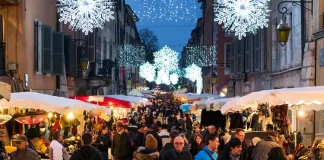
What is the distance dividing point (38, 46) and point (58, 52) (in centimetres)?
166

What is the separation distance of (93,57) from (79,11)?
17.7 m

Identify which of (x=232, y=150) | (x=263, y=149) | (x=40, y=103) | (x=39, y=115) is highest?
(x=40, y=103)

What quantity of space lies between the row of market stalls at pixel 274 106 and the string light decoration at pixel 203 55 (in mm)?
25415

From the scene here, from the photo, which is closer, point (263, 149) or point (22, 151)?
point (22, 151)

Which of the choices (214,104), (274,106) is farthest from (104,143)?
(214,104)

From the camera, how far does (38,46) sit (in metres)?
23.0

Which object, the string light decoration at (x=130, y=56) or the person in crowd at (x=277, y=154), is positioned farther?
the string light decoration at (x=130, y=56)

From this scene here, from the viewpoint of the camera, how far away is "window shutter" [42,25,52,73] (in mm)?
23703

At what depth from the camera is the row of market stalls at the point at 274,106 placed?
11.9 metres

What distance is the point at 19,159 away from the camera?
1063cm

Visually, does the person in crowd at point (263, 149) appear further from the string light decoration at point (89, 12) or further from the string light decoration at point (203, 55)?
the string light decoration at point (203, 55)

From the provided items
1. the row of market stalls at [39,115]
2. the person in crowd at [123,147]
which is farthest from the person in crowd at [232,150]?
the person in crowd at [123,147]

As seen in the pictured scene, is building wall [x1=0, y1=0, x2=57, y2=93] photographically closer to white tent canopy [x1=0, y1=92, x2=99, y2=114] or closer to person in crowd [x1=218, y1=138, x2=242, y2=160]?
white tent canopy [x1=0, y1=92, x2=99, y2=114]

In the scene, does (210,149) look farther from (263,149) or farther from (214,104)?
(214,104)
